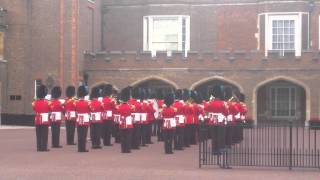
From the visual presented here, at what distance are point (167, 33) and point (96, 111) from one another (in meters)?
20.5

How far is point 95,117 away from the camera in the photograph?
19.8m

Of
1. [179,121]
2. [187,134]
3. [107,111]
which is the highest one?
[107,111]

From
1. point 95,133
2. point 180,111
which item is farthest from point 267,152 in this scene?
point 95,133

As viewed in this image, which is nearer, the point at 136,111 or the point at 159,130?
the point at 136,111

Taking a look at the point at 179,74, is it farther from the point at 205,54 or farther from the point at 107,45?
the point at 107,45

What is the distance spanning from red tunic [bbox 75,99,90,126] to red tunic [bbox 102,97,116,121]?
47.6 inches

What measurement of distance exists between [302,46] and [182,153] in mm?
20738

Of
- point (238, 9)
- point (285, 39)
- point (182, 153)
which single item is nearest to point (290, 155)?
point (182, 153)

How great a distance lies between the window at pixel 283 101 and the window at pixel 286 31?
96.9 inches

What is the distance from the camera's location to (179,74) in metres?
36.4

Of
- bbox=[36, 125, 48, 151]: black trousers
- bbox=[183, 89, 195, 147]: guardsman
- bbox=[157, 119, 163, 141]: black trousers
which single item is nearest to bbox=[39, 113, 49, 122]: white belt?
bbox=[36, 125, 48, 151]: black trousers

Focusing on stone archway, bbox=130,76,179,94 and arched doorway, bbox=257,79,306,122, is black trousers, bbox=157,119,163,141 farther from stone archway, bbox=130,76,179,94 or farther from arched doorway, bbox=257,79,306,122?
arched doorway, bbox=257,79,306,122

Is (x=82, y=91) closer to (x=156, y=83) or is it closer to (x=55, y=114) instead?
(x=55, y=114)

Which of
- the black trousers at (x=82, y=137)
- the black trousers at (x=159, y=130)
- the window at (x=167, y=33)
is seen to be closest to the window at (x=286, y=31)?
the window at (x=167, y=33)
